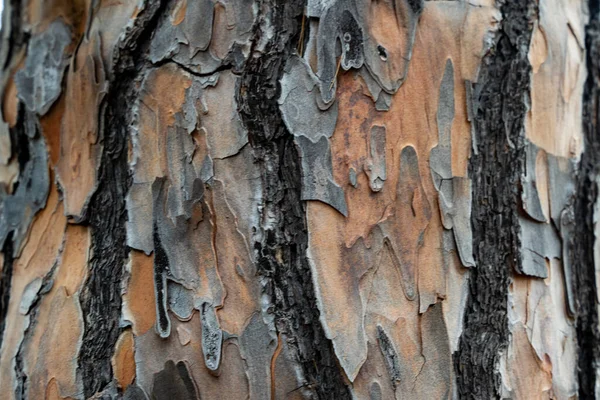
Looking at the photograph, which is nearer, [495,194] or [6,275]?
[495,194]

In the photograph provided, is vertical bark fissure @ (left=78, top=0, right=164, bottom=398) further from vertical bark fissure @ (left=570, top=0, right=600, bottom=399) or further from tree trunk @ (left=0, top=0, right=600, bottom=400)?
vertical bark fissure @ (left=570, top=0, right=600, bottom=399)

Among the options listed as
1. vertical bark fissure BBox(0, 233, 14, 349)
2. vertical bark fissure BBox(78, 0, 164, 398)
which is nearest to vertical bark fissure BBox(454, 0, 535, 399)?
vertical bark fissure BBox(78, 0, 164, 398)

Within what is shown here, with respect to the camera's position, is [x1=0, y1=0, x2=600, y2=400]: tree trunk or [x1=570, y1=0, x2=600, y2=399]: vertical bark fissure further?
[x1=570, y1=0, x2=600, y2=399]: vertical bark fissure

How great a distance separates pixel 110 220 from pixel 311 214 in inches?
12.0

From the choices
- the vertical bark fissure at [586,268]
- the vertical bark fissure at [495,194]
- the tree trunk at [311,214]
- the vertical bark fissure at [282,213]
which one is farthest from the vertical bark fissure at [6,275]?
the vertical bark fissure at [586,268]

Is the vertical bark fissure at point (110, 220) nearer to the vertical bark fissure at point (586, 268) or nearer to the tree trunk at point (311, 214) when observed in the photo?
the tree trunk at point (311, 214)

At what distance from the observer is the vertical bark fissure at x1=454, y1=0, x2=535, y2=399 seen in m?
→ 0.82

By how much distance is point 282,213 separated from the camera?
0.80 m

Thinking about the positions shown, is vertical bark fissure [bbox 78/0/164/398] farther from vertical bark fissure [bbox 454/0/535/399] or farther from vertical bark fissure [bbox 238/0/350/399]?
vertical bark fissure [bbox 454/0/535/399]

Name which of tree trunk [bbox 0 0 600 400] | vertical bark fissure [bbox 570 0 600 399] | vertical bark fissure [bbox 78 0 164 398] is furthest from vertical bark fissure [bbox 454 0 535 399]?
vertical bark fissure [bbox 78 0 164 398]

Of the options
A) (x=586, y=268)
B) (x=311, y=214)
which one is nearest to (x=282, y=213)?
(x=311, y=214)

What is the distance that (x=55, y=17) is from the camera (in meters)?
1.04

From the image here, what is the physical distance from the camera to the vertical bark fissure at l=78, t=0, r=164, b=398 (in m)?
0.84

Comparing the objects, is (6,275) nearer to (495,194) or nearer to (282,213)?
(282,213)
